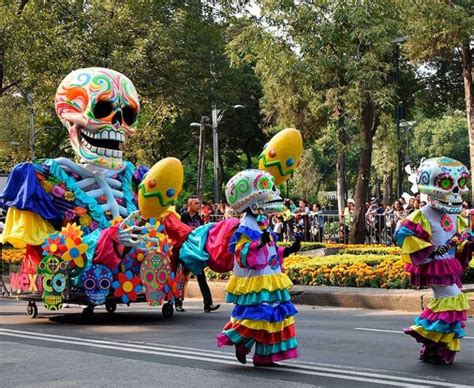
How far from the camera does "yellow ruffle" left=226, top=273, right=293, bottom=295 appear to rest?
Result: 26.3 feet

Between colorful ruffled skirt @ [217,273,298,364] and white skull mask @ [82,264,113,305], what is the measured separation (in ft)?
11.7

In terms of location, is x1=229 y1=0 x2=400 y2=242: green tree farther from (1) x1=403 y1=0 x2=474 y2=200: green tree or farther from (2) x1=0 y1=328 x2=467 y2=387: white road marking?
(2) x1=0 y1=328 x2=467 y2=387: white road marking

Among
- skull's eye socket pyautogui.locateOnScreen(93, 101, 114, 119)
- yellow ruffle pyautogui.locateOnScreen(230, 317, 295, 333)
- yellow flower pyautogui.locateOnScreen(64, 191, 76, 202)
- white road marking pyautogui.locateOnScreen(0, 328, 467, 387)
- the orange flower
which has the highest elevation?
skull's eye socket pyautogui.locateOnScreen(93, 101, 114, 119)

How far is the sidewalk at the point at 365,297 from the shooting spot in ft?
44.3

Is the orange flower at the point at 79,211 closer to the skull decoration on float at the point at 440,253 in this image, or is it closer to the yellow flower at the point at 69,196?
the yellow flower at the point at 69,196

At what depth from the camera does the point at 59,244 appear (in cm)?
1133

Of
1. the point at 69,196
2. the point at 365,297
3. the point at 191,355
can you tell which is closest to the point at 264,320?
the point at 191,355

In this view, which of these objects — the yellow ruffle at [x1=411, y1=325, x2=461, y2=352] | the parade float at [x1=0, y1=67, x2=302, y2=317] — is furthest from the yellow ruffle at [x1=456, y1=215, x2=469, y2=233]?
the parade float at [x1=0, y1=67, x2=302, y2=317]

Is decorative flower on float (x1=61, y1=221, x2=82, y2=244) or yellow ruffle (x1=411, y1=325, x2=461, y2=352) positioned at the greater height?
decorative flower on float (x1=61, y1=221, x2=82, y2=244)

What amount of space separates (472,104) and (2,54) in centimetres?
1363

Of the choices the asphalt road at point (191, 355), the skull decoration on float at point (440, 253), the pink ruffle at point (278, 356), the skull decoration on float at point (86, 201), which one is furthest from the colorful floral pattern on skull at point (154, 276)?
the skull decoration on float at point (440, 253)

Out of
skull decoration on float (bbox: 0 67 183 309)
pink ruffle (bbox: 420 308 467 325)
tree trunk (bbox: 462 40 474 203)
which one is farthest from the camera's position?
tree trunk (bbox: 462 40 474 203)

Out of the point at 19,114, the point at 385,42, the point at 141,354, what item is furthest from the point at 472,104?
the point at 19,114

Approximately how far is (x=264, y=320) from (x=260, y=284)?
1.06ft
